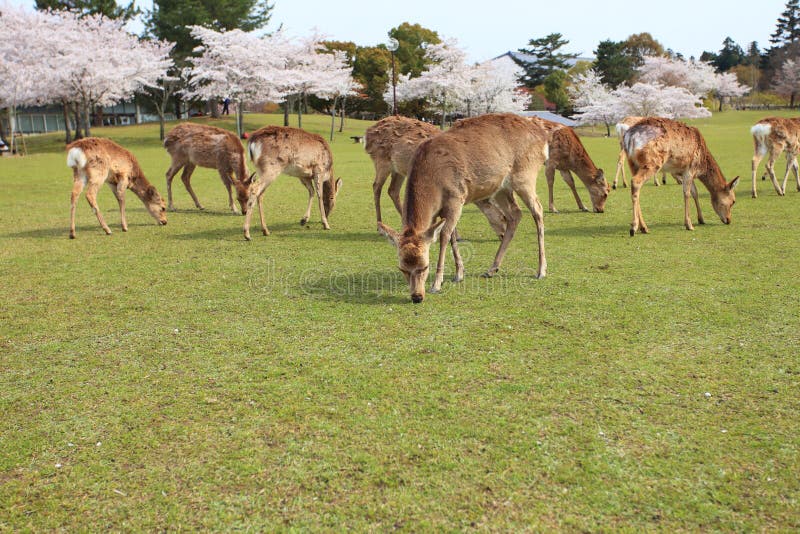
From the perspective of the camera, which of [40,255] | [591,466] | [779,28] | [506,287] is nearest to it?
[591,466]

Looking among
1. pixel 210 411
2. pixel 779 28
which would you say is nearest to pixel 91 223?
pixel 210 411

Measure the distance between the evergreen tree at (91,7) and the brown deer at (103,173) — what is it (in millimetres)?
43386

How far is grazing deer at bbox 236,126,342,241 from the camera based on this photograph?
1062 centimetres

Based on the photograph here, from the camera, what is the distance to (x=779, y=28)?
324 feet

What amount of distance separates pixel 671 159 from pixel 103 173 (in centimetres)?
1052

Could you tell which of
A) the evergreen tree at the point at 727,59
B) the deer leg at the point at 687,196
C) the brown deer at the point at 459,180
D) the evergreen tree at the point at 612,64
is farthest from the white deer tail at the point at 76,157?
the evergreen tree at the point at 727,59

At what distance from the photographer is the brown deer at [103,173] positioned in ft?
35.7

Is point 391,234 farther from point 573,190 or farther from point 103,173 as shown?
point 573,190

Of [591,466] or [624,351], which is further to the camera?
[624,351]

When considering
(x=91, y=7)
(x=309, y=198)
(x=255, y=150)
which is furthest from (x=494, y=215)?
(x=91, y=7)

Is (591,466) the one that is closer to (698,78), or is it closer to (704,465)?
(704,465)

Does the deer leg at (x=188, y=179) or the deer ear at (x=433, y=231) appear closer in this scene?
the deer ear at (x=433, y=231)

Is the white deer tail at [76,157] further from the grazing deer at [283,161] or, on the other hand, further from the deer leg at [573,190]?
the deer leg at [573,190]

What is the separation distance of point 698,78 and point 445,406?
242 feet
